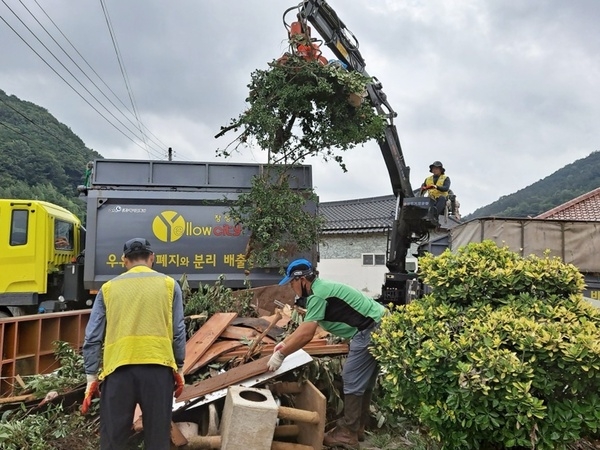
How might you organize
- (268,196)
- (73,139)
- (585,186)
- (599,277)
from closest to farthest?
(268,196), (599,277), (73,139), (585,186)

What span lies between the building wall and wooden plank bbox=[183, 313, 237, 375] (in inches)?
507

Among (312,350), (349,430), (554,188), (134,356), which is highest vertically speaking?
(554,188)

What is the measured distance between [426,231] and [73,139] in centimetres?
2679

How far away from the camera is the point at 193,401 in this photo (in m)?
3.73

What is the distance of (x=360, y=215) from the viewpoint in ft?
→ 64.7

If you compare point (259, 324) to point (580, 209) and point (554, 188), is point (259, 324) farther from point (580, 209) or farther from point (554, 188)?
point (554, 188)

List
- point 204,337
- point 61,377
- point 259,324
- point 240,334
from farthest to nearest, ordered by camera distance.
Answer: point 259,324, point 240,334, point 204,337, point 61,377

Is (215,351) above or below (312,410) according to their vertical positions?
above

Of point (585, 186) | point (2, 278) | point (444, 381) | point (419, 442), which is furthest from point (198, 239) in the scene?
point (585, 186)

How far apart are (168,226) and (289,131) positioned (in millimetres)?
2126

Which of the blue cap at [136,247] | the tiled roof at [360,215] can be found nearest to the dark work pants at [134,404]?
the blue cap at [136,247]

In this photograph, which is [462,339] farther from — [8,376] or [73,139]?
[73,139]

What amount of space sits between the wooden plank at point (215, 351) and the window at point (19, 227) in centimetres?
386

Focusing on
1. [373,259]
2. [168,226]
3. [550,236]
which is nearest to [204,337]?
[168,226]
